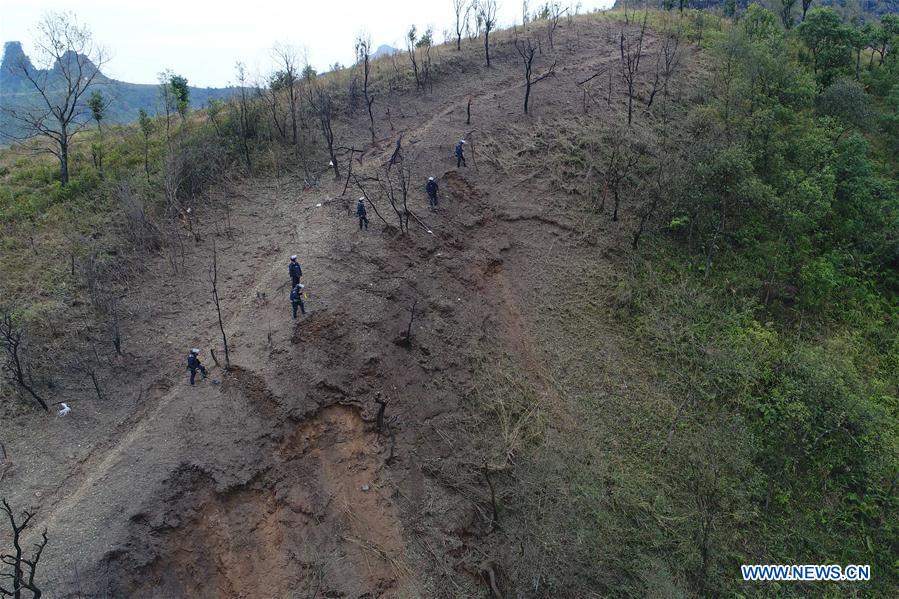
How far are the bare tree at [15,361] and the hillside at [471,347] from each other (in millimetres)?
401

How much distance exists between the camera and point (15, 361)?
17.2 meters

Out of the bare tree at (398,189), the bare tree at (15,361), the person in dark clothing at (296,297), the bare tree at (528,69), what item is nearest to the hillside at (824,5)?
the bare tree at (528,69)

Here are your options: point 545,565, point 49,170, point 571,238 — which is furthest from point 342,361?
point 49,170

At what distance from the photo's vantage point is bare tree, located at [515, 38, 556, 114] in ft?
103

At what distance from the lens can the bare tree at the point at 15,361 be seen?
1711 centimetres

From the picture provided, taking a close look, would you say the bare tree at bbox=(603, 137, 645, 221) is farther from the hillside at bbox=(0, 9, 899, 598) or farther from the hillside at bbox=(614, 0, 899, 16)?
the hillside at bbox=(614, 0, 899, 16)

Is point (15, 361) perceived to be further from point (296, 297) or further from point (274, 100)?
point (274, 100)

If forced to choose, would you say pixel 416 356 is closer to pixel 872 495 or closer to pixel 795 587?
pixel 795 587

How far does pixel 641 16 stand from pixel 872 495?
41950mm

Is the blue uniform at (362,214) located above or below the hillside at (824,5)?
below

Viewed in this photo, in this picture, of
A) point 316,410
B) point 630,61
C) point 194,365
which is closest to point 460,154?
point 630,61

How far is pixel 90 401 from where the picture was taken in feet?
58.0

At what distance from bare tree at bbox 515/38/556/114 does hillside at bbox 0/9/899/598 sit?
3.45ft

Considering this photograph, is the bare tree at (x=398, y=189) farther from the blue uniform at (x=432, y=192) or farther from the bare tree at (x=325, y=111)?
the bare tree at (x=325, y=111)
